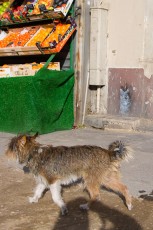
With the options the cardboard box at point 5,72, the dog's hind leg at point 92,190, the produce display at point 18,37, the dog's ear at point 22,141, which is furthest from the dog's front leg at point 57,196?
the cardboard box at point 5,72

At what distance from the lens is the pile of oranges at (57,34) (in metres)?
10.6

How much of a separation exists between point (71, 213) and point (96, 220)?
400 mm

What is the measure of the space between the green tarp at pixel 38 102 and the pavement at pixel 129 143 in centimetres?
30

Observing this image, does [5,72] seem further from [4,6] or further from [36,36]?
[4,6]

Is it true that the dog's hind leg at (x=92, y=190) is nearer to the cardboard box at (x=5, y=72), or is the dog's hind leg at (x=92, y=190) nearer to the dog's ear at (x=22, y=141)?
the dog's ear at (x=22, y=141)

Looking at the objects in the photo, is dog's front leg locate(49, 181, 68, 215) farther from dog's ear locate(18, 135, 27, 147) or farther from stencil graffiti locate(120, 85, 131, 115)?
stencil graffiti locate(120, 85, 131, 115)

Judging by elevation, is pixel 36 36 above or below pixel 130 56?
above

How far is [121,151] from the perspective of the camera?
5453 millimetres

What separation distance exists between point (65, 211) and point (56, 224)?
338 mm

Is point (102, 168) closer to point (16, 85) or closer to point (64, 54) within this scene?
point (16, 85)

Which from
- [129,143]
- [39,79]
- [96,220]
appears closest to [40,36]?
[39,79]

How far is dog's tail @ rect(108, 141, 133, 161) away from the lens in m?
5.41

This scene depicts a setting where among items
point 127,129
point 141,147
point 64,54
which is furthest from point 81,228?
point 64,54

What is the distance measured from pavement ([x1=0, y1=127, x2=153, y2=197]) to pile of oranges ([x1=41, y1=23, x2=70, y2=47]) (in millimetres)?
2260
